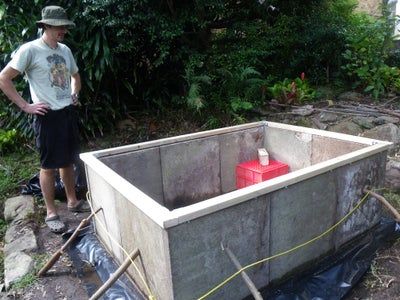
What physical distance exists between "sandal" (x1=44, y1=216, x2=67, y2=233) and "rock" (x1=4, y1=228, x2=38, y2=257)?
157 mm

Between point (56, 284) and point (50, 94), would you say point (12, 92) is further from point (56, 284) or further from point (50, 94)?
point (56, 284)

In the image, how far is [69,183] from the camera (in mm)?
3404

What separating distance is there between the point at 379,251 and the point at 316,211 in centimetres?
87

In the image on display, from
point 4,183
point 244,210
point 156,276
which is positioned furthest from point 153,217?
point 4,183

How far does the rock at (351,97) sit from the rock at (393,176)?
172 centimetres

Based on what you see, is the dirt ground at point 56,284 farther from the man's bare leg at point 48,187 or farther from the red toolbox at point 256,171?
the red toolbox at point 256,171

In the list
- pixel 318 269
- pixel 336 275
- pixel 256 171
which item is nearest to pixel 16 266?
pixel 256 171

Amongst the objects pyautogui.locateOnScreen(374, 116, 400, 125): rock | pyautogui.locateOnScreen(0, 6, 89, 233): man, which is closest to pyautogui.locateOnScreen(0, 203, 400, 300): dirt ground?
pyautogui.locateOnScreen(0, 6, 89, 233): man

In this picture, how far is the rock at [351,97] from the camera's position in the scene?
4.98 metres

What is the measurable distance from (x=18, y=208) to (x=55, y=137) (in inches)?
39.7

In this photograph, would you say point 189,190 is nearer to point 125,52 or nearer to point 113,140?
point 113,140

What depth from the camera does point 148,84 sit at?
516 centimetres

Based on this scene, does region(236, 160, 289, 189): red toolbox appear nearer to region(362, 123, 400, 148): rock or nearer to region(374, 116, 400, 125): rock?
region(362, 123, 400, 148): rock

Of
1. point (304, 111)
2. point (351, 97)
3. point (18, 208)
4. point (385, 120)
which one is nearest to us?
point (18, 208)
